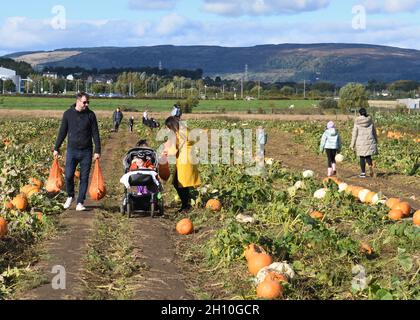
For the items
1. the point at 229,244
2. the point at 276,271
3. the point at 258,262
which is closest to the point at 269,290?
the point at 276,271

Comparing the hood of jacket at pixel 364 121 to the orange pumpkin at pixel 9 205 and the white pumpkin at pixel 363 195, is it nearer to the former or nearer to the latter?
the white pumpkin at pixel 363 195

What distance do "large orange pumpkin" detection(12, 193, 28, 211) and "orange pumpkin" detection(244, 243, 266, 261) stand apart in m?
4.45

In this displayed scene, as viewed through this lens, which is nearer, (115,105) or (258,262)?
(258,262)

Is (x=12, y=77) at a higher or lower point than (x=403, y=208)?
higher

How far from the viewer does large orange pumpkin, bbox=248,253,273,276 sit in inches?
293

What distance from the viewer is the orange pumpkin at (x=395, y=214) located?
10.8 meters

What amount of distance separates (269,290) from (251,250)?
1.40 meters

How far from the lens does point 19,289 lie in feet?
22.8

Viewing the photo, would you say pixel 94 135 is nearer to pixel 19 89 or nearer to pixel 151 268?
pixel 151 268

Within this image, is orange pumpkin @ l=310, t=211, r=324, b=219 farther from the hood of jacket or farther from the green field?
the green field

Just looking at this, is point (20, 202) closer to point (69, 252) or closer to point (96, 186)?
point (96, 186)

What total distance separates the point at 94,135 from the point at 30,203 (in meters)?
1.58

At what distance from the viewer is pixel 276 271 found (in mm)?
7031

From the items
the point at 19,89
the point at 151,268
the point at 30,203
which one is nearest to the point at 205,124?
the point at 30,203
